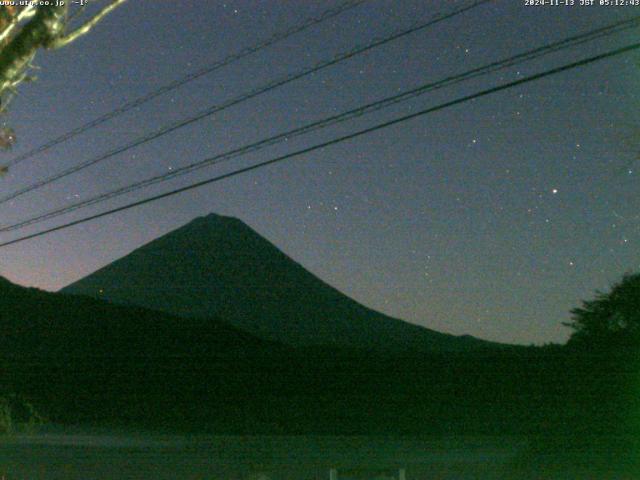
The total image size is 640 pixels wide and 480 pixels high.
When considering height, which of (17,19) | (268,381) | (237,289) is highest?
(237,289)

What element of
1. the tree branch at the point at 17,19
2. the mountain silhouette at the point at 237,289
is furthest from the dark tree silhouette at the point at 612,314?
the tree branch at the point at 17,19

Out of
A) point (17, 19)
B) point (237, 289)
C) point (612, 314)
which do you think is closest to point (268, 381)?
point (612, 314)

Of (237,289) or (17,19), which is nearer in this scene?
(17,19)

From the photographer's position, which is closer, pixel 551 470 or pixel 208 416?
pixel 551 470

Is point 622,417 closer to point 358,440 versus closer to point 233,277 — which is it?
point 358,440

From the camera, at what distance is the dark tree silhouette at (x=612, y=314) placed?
77.3 feet

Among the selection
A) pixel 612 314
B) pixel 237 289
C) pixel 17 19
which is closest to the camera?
pixel 17 19

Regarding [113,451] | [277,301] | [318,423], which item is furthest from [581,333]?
[277,301]

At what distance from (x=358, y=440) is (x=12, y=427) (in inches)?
350

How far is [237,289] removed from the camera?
54719 millimetres

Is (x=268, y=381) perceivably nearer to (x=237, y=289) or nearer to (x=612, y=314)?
(x=612, y=314)

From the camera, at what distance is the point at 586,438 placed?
52.7ft

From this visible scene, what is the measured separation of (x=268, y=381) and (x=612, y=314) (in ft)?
35.0

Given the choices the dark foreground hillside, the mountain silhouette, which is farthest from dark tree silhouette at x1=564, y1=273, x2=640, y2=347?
the mountain silhouette
